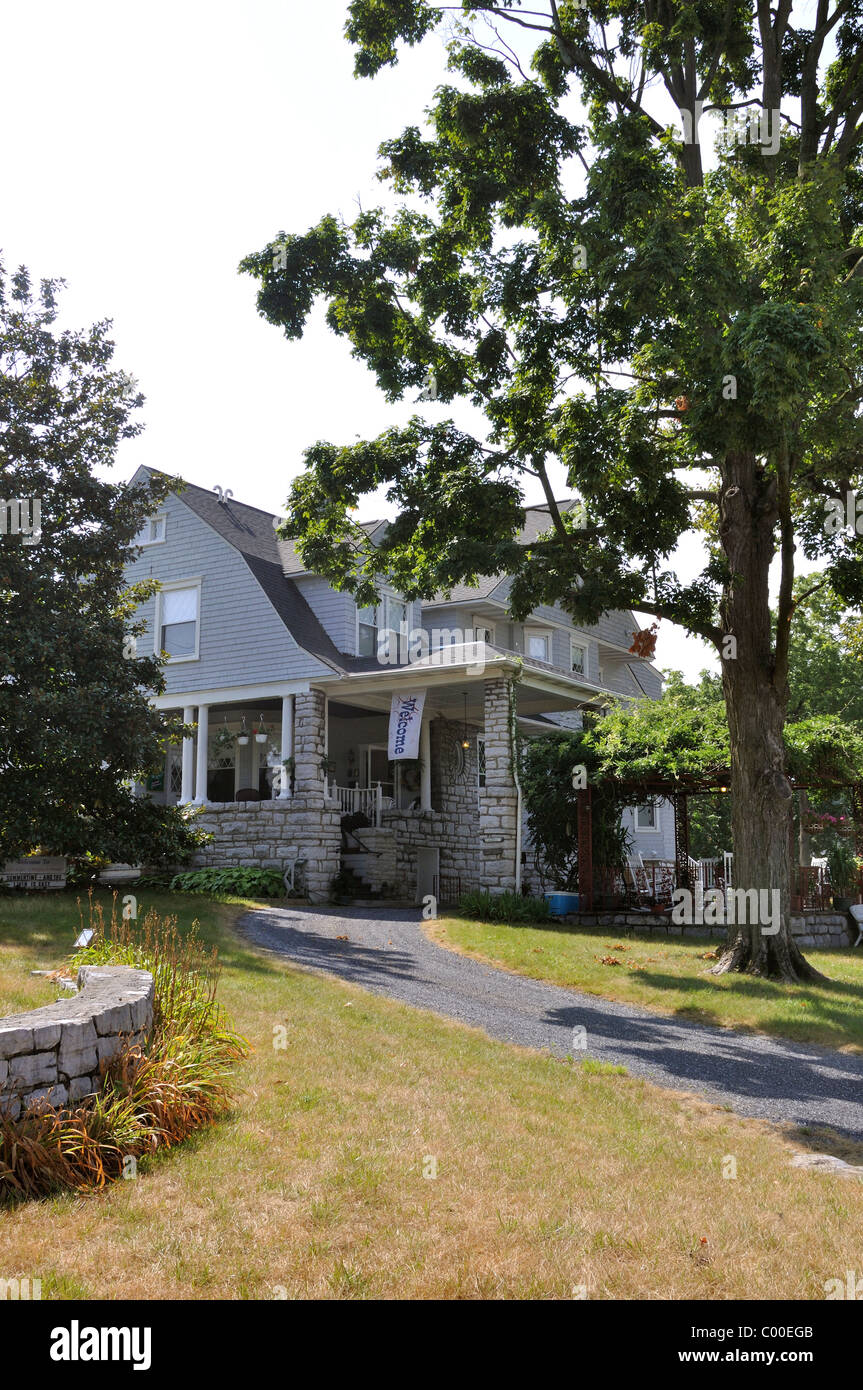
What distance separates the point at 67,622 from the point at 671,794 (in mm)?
10875

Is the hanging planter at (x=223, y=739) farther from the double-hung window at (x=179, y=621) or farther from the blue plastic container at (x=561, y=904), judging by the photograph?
the blue plastic container at (x=561, y=904)

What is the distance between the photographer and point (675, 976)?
492 inches

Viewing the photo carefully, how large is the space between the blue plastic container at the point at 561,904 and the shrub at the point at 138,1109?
35.7 feet

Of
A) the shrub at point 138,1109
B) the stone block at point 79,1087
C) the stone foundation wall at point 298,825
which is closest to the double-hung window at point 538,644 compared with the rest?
the stone foundation wall at point 298,825

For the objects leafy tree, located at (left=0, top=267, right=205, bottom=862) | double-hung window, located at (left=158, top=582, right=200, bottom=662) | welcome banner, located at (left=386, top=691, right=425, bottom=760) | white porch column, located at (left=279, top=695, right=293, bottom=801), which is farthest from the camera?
double-hung window, located at (left=158, top=582, right=200, bottom=662)

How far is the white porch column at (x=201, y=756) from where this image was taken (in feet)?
71.1

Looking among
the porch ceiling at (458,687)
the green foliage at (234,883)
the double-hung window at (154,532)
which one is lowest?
the green foliage at (234,883)

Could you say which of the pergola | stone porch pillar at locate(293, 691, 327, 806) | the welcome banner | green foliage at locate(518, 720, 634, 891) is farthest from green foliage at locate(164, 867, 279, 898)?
the pergola

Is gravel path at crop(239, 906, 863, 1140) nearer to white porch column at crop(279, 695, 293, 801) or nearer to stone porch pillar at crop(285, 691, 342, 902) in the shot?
stone porch pillar at crop(285, 691, 342, 902)

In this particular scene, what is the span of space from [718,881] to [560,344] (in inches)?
456

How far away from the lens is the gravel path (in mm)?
7688

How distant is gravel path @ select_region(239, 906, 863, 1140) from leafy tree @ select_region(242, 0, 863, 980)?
2.86m

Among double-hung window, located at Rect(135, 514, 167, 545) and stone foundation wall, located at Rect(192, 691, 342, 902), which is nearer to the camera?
stone foundation wall, located at Rect(192, 691, 342, 902)
